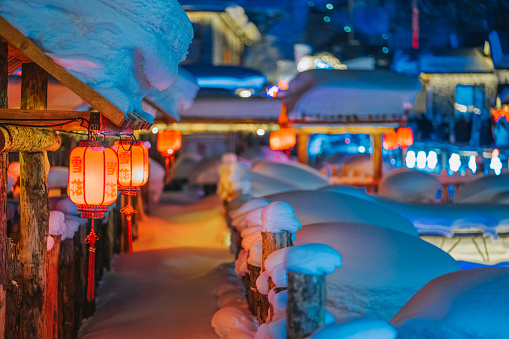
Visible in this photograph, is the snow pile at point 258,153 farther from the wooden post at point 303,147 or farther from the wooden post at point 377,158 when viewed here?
the wooden post at point 377,158

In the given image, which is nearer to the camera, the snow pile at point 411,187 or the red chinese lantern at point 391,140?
the snow pile at point 411,187

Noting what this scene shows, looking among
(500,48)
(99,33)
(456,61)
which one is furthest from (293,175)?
(500,48)

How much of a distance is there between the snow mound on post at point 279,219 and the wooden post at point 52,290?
2.58 meters

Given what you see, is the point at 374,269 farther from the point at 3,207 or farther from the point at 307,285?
the point at 3,207

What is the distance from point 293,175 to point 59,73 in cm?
884

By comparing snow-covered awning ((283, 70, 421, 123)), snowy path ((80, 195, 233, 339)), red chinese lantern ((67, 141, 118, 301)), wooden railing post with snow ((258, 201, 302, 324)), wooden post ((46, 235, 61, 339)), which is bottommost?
snowy path ((80, 195, 233, 339))

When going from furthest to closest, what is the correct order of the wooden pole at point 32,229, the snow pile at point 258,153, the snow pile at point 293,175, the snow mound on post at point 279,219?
1. the snow pile at point 258,153
2. the snow pile at point 293,175
3. the wooden pole at point 32,229
4. the snow mound on post at point 279,219

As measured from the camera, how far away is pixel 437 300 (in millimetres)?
3207

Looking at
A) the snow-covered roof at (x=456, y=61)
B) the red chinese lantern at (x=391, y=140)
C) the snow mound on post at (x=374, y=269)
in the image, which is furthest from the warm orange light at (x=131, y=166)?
the snow-covered roof at (x=456, y=61)

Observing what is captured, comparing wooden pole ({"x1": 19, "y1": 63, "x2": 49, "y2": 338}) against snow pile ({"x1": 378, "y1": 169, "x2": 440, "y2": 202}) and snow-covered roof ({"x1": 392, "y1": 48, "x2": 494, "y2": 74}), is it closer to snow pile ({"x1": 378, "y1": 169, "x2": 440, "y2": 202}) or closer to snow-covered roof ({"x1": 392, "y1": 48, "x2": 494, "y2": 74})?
snow pile ({"x1": 378, "y1": 169, "x2": 440, "y2": 202})

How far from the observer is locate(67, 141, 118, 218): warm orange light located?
4.36 m

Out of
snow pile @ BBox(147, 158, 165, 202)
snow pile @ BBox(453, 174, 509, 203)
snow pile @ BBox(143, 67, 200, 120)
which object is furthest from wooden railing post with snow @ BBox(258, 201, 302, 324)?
snow pile @ BBox(147, 158, 165, 202)

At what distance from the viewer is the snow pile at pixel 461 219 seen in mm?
9281

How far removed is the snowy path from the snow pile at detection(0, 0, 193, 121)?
2805 mm
